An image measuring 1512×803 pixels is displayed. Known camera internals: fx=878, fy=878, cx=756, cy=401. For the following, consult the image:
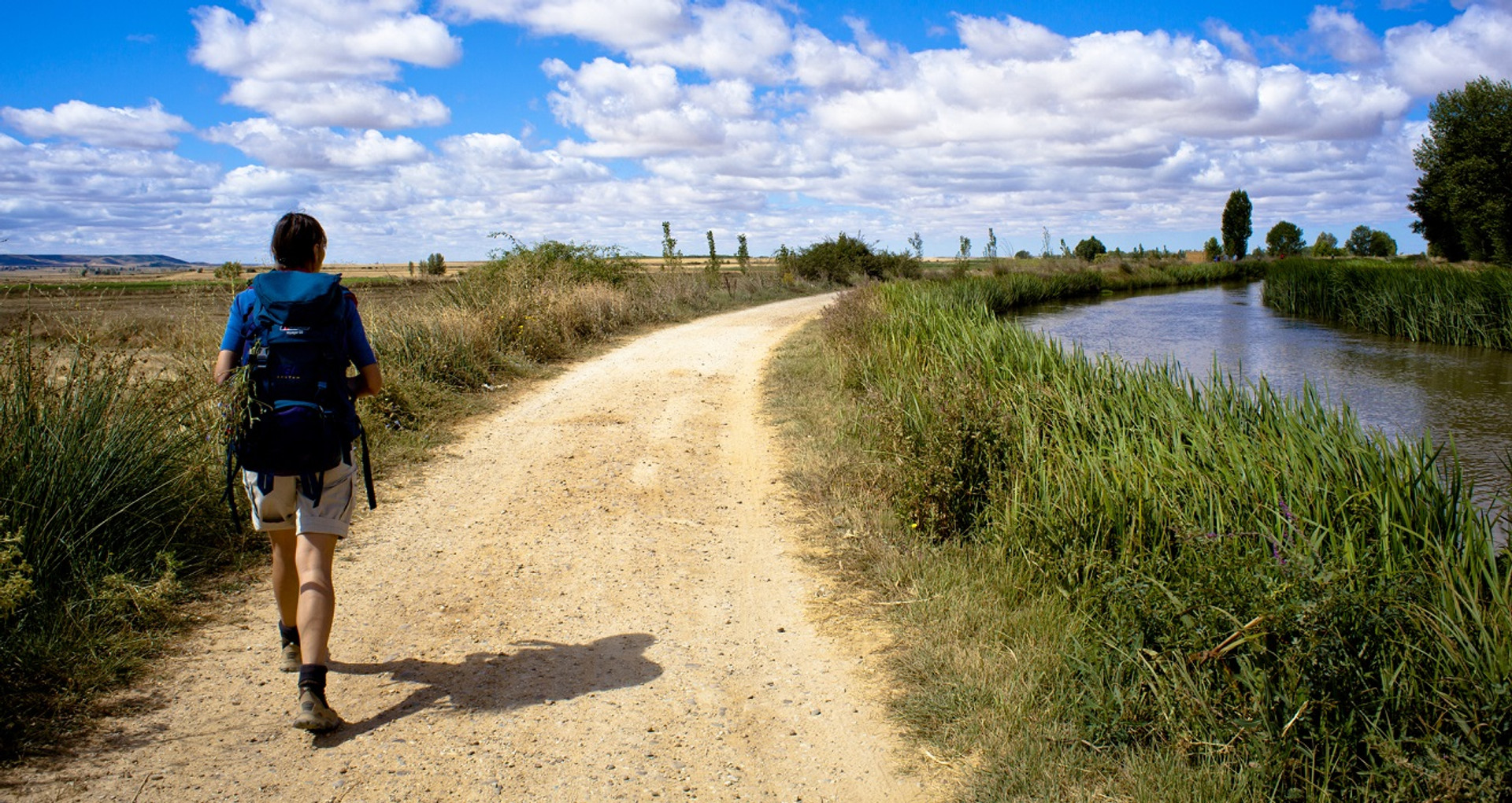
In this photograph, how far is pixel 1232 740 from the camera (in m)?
3.15

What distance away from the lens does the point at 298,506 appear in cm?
346

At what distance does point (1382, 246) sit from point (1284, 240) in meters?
7.18

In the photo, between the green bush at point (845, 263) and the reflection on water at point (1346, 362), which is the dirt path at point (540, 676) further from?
the green bush at point (845, 263)

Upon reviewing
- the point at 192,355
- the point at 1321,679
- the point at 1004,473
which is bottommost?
the point at 1321,679

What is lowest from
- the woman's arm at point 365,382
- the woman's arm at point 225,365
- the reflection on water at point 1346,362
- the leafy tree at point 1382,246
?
the reflection on water at point 1346,362

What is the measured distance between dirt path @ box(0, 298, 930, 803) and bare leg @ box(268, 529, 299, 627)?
1.00 feet

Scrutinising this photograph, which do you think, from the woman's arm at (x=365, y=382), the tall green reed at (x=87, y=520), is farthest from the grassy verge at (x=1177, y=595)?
the tall green reed at (x=87, y=520)

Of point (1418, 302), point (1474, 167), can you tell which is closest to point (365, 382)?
point (1418, 302)

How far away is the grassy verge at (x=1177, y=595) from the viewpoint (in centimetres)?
305

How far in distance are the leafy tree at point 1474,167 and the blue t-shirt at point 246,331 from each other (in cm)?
4254

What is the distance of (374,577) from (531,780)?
93.2 inches

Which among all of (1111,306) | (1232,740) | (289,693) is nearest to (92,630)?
(289,693)

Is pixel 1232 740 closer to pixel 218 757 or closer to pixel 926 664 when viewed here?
pixel 926 664

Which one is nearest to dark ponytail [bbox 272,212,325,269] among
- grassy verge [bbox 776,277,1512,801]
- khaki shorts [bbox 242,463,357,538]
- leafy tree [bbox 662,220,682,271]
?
khaki shorts [bbox 242,463,357,538]
